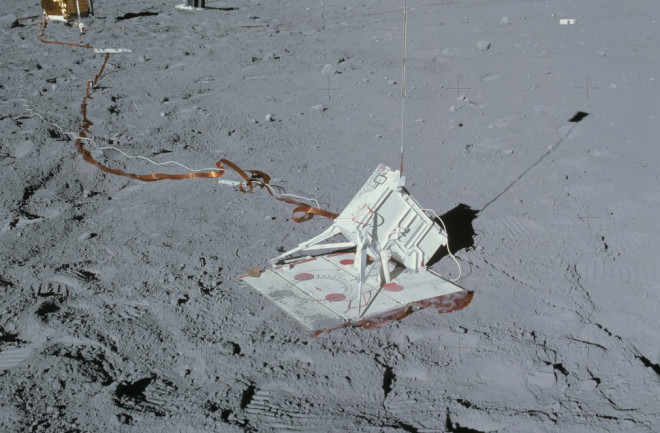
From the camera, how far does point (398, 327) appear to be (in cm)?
335

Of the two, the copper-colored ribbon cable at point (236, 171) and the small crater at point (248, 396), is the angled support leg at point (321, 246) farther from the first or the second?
the small crater at point (248, 396)

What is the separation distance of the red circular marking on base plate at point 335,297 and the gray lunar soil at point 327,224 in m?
0.25

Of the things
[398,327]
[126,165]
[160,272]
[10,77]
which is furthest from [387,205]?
[10,77]

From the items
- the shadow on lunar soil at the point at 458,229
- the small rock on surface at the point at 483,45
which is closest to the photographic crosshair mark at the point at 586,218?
the shadow on lunar soil at the point at 458,229

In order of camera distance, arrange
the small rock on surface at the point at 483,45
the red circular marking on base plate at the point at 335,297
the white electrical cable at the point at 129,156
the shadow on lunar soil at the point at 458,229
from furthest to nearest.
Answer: the small rock on surface at the point at 483,45 → the white electrical cable at the point at 129,156 → the shadow on lunar soil at the point at 458,229 → the red circular marking on base plate at the point at 335,297

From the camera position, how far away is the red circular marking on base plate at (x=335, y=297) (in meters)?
3.52

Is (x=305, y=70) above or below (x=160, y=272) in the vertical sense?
above

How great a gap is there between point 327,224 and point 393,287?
0.98 meters

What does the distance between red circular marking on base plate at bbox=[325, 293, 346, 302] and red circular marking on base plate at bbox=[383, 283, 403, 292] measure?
245 millimetres

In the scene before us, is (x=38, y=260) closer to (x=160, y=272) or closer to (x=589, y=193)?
(x=160, y=272)

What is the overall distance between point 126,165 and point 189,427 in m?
3.20

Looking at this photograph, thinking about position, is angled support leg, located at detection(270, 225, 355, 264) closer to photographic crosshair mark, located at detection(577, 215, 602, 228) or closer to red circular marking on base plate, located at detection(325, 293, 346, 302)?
red circular marking on base plate, located at detection(325, 293, 346, 302)

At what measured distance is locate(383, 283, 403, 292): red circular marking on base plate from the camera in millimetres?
3583

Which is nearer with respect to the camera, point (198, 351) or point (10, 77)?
point (198, 351)
